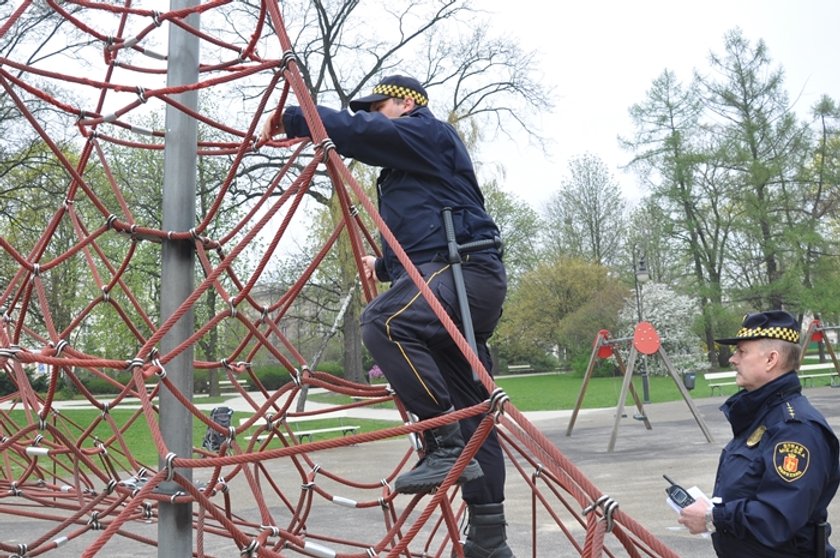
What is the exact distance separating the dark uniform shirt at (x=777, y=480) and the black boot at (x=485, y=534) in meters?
0.69

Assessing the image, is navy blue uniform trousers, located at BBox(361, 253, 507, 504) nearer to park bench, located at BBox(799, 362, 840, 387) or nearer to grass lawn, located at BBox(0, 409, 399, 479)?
grass lawn, located at BBox(0, 409, 399, 479)

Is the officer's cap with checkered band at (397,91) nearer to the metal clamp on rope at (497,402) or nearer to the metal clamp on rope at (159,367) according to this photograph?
the metal clamp on rope at (159,367)

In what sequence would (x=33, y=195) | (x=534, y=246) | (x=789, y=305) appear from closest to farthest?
(x=33, y=195)
(x=789, y=305)
(x=534, y=246)

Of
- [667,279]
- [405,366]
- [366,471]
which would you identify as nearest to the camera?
[405,366]

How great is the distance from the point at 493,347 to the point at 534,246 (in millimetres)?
5677

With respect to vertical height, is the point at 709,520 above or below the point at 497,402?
below

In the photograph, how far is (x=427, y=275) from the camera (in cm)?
267

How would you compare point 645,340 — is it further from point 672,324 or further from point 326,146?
point 672,324

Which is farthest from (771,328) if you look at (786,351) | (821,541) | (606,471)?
(606,471)

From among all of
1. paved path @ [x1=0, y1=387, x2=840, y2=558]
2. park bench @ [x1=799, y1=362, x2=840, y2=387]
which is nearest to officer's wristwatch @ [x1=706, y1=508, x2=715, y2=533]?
paved path @ [x1=0, y1=387, x2=840, y2=558]

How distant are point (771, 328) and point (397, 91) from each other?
1458 millimetres

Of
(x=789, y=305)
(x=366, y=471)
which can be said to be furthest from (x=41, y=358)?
(x=789, y=305)

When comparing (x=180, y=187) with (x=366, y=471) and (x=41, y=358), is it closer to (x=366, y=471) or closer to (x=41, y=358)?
(x=41, y=358)

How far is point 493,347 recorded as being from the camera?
44625 mm
